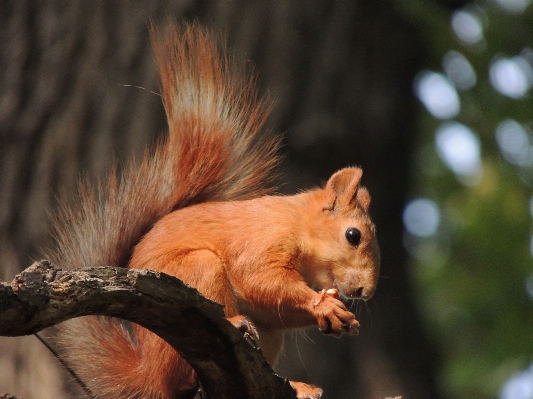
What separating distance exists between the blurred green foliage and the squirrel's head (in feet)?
7.60

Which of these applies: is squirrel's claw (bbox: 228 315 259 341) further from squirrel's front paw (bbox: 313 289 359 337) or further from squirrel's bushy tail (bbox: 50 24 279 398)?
squirrel's bushy tail (bbox: 50 24 279 398)

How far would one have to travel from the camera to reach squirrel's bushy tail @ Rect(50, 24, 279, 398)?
8.77 ft

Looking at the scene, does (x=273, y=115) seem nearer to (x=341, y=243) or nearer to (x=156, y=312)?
(x=341, y=243)

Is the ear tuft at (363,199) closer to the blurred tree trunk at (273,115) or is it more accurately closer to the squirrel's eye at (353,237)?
the squirrel's eye at (353,237)

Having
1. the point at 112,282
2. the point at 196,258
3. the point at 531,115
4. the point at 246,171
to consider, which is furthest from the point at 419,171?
the point at 112,282

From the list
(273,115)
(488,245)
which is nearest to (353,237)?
(273,115)

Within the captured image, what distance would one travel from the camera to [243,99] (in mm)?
3064

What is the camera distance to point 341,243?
289 cm

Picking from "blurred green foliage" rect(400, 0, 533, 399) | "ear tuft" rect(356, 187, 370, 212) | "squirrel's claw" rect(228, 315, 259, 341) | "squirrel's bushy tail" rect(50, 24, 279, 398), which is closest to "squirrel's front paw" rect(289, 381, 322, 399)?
"squirrel's claw" rect(228, 315, 259, 341)

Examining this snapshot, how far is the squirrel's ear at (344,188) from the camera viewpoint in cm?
302

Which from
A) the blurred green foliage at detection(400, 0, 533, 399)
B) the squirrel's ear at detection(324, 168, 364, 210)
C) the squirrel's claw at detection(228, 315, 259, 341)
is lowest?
the blurred green foliage at detection(400, 0, 533, 399)

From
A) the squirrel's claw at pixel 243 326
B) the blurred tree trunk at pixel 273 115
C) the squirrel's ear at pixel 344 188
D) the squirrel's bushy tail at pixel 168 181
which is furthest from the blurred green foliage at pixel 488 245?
the squirrel's claw at pixel 243 326

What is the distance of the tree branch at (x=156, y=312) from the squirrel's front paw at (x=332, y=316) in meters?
0.32

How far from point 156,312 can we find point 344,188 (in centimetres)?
132
